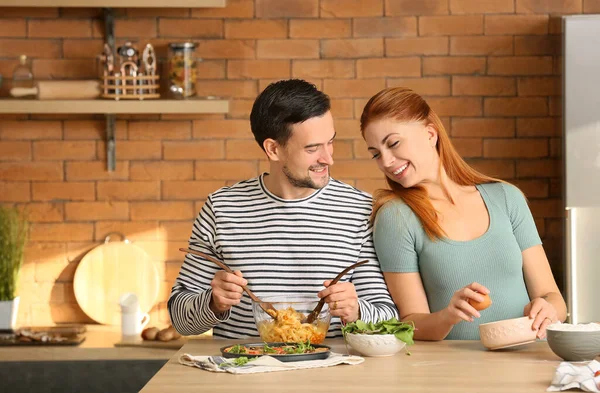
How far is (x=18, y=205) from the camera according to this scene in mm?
3809

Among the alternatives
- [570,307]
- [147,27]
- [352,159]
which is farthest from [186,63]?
[570,307]

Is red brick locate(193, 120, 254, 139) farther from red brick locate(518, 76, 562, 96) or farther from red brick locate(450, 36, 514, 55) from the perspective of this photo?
red brick locate(518, 76, 562, 96)

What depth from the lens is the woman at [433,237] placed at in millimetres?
2258

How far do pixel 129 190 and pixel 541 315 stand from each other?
2.25 m

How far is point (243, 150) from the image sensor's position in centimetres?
381

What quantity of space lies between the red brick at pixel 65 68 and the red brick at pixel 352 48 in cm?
99

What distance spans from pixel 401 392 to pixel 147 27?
2581mm

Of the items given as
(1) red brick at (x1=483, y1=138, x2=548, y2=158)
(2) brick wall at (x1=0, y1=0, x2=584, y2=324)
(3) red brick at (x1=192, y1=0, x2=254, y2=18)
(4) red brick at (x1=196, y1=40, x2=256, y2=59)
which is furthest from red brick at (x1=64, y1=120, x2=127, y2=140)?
(1) red brick at (x1=483, y1=138, x2=548, y2=158)

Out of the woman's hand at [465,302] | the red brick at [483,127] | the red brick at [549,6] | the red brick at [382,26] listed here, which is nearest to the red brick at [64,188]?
the red brick at [382,26]

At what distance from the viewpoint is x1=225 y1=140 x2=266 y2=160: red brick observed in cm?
381

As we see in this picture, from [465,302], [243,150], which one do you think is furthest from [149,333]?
[465,302]

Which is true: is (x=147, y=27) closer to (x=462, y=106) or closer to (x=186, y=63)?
(x=186, y=63)

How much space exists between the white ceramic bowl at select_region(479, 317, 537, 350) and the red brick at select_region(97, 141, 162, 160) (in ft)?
7.16

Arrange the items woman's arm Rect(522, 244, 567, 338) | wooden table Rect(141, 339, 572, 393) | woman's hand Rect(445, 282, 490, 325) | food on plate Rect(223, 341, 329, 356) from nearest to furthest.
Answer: wooden table Rect(141, 339, 572, 393), food on plate Rect(223, 341, 329, 356), woman's hand Rect(445, 282, 490, 325), woman's arm Rect(522, 244, 567, 338)
